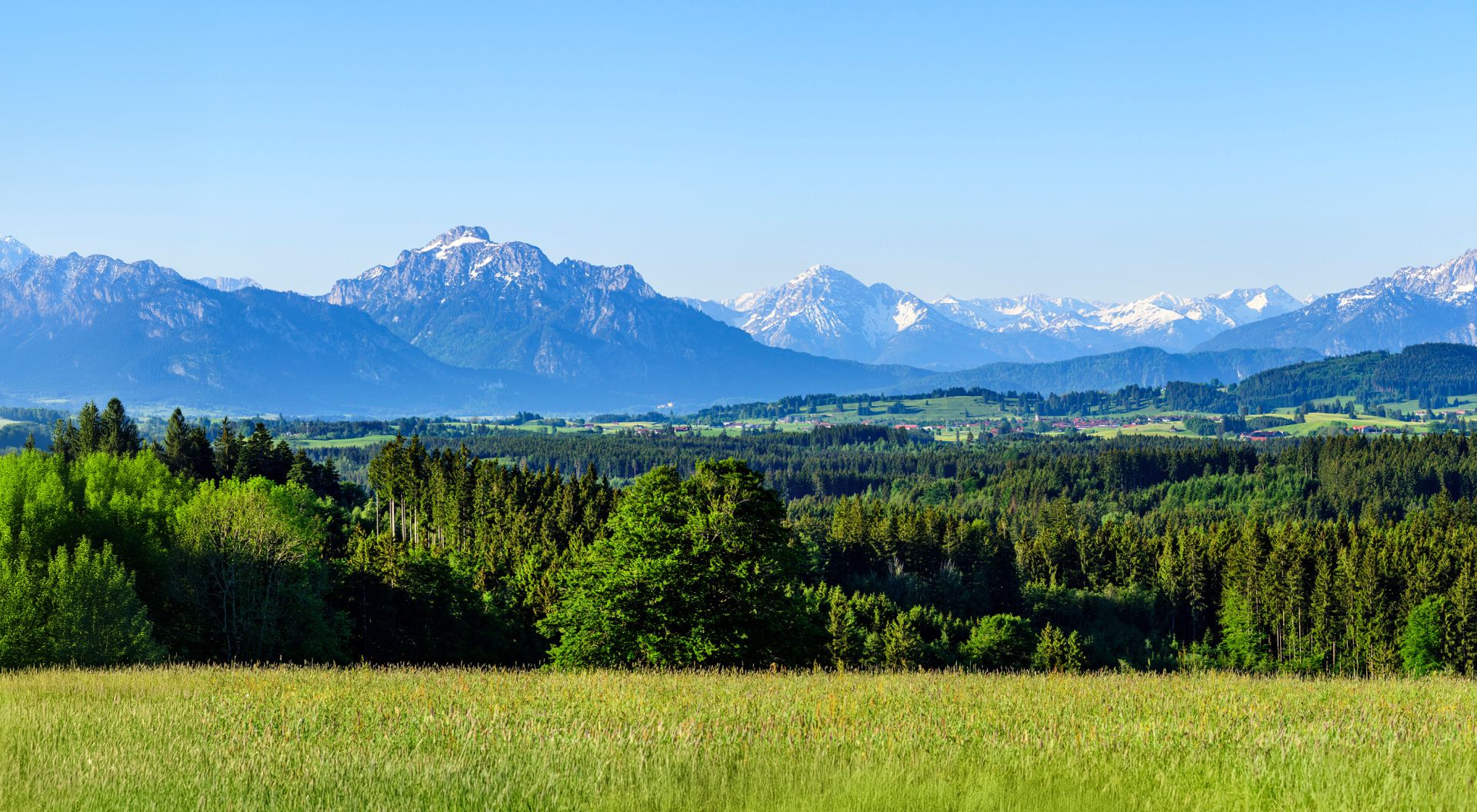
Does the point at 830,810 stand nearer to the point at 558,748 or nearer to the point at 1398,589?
the point at 558,748

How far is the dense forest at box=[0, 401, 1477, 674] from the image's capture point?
43156mm

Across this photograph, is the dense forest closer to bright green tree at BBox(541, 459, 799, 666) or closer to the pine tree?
bright green tree at BBox(541, 459, 799, 666)

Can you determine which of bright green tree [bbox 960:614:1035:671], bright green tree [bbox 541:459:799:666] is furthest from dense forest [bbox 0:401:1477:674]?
bright green tree [bbox 960:614:1035:671]

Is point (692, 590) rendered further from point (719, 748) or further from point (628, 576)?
point (719, 748)

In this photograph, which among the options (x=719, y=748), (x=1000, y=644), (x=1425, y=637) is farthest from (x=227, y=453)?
(x=719, y=748)

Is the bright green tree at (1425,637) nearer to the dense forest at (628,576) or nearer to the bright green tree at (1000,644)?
the dense forest at (628,576)

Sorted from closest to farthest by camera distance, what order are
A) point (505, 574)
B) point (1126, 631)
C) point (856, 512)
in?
1. point (505, 574)
2. point (1126, 631)
3. point (856, 512)

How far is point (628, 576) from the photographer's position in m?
41.9

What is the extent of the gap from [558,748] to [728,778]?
222 centimetres

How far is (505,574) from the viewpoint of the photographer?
308 feet

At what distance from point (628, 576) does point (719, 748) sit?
28875mm

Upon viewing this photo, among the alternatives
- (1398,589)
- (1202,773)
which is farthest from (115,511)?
(1398,589)

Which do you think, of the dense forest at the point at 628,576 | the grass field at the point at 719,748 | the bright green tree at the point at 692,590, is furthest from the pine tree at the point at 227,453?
the grass field at the point at 719,748

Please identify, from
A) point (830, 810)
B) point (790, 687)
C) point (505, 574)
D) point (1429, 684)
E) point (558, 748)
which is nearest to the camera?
point (830, 810)
